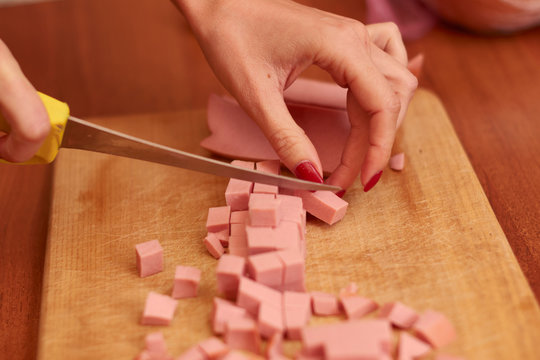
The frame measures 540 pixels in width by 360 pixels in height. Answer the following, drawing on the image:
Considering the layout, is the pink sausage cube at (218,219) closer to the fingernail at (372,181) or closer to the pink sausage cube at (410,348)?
the fingernail at (372,181)

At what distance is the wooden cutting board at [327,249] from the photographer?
169 centimetres

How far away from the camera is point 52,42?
10.8 ft

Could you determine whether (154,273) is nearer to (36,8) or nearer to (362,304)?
(362,304)

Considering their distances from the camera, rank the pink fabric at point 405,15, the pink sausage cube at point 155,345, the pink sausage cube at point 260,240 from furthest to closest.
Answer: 1. the pink fabric at point 405,15
2. the pink sausage cube at point 260,240
3. the pink sausage cube at point 155,345

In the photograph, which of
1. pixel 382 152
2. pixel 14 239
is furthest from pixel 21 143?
pixel 382 152

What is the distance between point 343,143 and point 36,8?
2.40 metres

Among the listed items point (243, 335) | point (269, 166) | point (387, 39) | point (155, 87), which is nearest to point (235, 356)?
point (243, 335)

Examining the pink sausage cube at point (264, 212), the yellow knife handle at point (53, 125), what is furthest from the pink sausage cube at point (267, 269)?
the yellow knife handle at point (53, 125)

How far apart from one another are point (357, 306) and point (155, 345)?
59cm

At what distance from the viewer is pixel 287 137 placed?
1.90m

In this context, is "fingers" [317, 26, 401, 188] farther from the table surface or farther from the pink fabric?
the pink fabric

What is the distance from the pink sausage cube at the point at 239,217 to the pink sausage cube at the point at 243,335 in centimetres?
41

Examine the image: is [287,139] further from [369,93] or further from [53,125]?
[53,125]

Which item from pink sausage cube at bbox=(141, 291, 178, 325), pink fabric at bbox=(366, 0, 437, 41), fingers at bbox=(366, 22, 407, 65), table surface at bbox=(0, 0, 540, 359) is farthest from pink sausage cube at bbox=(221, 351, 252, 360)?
pink fabric at bbox=(366, 0, 437, 41)
